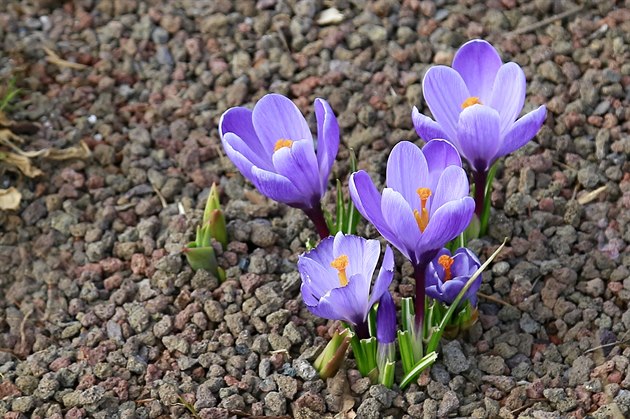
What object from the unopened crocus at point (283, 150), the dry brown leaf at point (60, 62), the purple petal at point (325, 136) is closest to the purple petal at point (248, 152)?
the unopened crocus at point (283, 150)

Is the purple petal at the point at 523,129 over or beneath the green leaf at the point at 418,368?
over

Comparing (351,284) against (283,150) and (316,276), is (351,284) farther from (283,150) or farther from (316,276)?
(283,150)

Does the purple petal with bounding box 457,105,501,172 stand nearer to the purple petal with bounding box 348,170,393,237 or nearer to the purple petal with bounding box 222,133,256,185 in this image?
the purple petal with bounding box 348,170,393,237

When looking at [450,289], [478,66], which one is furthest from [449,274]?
[478,66]

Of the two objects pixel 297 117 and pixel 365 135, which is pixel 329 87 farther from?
pixel 297 117

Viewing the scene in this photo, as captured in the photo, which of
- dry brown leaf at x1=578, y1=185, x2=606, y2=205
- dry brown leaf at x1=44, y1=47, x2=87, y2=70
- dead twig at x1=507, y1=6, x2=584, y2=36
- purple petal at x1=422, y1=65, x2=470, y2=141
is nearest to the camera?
purple petal at x1=422, y1=65, x2=470, y2=141

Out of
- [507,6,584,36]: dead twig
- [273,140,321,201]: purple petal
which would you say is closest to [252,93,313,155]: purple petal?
[273,140,321,201]: purple petal

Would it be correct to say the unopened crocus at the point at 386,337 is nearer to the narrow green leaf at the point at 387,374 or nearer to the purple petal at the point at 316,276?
the narrow green leaf at the point at 387,374
